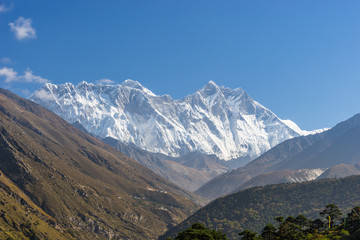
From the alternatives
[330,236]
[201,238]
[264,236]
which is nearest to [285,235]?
[264,236]

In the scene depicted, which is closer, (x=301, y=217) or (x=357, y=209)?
(x=357, y=209)

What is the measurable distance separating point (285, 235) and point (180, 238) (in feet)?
130

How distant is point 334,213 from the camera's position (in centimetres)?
17038

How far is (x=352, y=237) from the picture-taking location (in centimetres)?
12825

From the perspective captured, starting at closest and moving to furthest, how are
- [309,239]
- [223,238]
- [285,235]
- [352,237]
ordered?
[352,237]
[309,239]
[285,235]
[223,238]

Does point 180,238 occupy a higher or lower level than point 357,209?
lower

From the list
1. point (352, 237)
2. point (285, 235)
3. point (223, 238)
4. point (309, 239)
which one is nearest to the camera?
point (352, 237)

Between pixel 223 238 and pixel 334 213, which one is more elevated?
pixel 334 213

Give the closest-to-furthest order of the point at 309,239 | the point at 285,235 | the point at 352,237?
the point at 352,237 < the point at 309,239 < the point at 285,235

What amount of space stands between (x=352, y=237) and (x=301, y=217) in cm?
4867

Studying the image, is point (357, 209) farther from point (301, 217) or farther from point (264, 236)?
point (264, 236)

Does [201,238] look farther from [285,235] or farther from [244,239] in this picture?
[285,235]

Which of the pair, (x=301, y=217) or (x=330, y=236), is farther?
(x=301, y=217)

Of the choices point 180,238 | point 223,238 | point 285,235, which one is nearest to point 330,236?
point 285,235
